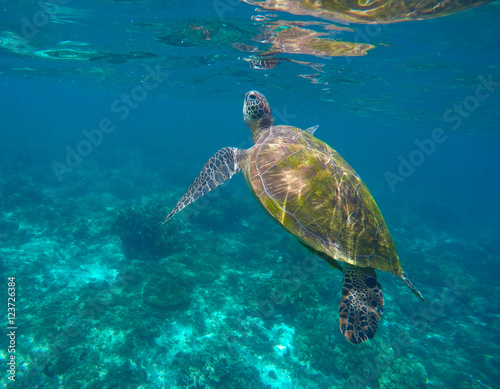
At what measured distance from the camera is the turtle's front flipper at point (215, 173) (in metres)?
5.91

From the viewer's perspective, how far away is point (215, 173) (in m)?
6.24

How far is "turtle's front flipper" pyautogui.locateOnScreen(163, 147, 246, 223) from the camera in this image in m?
5.91

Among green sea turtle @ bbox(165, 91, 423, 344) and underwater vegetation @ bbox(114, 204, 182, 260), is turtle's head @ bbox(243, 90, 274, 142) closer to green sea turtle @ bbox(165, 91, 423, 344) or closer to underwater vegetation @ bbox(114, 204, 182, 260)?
green sea turtle @ bbox(165, 91, 423, 344)

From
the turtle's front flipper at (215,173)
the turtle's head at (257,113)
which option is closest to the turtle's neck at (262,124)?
the turtle's head at (257,113)

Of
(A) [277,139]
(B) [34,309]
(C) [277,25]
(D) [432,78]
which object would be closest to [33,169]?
(B) [34,309]

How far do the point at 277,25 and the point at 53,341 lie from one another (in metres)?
13.9

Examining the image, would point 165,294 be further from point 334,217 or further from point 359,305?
point 334,217

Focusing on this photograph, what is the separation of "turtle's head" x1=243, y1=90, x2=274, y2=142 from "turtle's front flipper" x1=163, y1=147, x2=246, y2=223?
4.02 ft

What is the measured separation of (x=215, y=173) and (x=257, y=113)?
96.5 inches

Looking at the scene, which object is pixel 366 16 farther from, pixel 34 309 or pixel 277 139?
pixel 34 309

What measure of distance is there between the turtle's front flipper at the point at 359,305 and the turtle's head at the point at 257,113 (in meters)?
4.58

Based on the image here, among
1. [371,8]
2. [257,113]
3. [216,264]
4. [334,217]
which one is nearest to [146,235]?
[216,264]

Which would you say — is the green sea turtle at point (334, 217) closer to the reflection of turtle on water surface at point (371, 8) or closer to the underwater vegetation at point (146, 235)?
the reflection of turtle on water surface at point (371, 8)

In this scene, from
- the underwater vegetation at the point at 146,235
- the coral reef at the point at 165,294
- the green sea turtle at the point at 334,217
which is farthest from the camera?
the underwater vegetation at the point at 146,235
